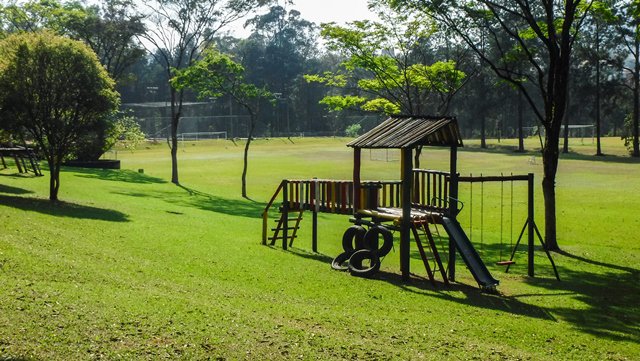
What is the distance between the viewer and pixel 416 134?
16.9 m

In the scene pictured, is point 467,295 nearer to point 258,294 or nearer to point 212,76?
point 258,294

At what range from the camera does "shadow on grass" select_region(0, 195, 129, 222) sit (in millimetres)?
20750

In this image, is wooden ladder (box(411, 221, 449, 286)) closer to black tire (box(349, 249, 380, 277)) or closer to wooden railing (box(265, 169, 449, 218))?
black tire (box(349, 249, 380, 277))

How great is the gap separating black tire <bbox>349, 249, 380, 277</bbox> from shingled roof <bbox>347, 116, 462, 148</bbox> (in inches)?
Answer: 106

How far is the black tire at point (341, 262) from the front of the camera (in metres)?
17.6

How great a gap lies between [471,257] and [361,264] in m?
2.90

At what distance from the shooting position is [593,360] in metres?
10.4

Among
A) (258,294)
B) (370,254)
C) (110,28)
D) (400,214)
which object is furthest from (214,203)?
(110,28)

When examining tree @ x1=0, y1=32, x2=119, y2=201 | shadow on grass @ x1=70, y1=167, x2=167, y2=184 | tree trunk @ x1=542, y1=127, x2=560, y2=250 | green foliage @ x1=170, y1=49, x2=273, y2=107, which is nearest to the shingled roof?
tree trunk @ x1=542, y1=127, x2=560, y2=250

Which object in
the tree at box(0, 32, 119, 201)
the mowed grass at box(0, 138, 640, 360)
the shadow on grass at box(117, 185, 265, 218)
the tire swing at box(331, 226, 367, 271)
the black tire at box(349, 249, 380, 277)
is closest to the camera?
the mowed grass at box(0, 138, 640, 360)

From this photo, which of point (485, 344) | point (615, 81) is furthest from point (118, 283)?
point (615, 81)

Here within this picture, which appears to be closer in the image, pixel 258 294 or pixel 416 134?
pixel 258 294

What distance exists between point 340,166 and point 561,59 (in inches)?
1405

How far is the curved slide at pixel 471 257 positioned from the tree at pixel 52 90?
13577mm
